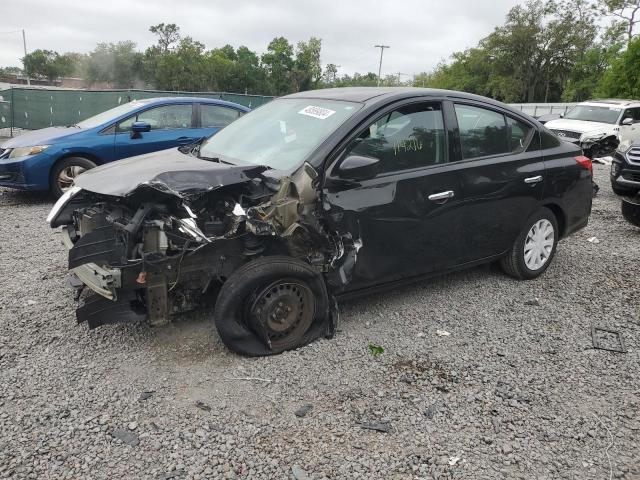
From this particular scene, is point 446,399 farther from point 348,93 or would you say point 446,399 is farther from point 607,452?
point 348,93

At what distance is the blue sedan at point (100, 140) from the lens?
7.34 metres

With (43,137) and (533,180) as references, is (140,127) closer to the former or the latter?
(43,137)

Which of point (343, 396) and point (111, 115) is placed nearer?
point (343, 396)

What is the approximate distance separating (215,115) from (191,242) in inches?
231

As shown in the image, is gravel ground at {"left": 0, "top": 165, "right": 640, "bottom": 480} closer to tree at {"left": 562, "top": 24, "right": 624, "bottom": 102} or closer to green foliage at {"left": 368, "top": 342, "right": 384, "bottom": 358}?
green foliage at {"left": 368, "top": 342, "right": 384, "bottom": 358}

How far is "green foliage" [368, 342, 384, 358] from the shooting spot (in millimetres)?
3584

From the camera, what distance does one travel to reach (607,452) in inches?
106

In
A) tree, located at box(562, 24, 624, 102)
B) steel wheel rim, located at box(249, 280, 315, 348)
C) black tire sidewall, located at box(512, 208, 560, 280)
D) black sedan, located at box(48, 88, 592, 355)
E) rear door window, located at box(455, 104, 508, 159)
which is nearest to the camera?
black sedan, located at box(48, 88, 592, 355)

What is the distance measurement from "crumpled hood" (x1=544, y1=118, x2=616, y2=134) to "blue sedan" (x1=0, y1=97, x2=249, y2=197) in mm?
9364

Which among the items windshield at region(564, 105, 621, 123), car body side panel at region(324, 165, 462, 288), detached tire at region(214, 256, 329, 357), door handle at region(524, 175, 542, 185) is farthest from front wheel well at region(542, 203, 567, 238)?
windshield at region(564, 105, 621, 123)

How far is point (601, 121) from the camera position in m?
14.0

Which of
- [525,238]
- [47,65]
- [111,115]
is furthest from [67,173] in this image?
[47,65]

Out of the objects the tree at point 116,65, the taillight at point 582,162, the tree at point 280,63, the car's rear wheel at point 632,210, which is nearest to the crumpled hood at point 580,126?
the car's rear wheel at point 632,210

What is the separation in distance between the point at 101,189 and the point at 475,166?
9.20 ft
